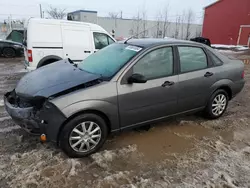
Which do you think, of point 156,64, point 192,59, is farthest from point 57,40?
point 192,59

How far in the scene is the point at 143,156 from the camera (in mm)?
3137

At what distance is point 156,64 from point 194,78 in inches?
32.2

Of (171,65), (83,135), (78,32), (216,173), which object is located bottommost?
(216,173)

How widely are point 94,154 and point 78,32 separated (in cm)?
528

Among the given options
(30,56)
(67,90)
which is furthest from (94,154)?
(30,56)

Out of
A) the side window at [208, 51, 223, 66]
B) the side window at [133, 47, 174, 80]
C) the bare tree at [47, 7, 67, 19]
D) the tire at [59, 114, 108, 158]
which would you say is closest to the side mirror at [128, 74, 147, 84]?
the side window at [133, 47, 174, 80]

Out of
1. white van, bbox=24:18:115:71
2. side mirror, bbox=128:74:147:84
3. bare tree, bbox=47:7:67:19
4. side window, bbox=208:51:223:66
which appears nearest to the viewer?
side mirror, bbox=128:74:147:84

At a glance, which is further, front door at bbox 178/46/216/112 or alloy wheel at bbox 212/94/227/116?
alloy wheel at bbox 212/94/227/116

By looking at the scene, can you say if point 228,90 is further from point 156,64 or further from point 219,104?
point 156,64

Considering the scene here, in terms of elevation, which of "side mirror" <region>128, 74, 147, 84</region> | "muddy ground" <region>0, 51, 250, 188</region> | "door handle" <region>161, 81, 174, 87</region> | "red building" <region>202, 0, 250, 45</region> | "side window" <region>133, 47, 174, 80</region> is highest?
"red building" <region>202, 0, 250, 45</region>

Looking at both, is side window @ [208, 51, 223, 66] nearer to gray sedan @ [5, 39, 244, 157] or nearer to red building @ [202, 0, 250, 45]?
gray sedan @ [5, 39, 244, 157]

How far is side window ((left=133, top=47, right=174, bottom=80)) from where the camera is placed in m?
3.33

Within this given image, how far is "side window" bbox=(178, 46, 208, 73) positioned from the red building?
22909 mm

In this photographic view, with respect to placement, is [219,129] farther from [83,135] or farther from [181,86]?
[83,135]
